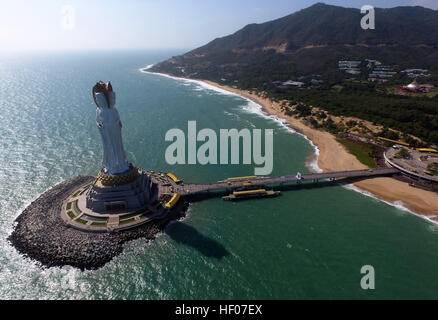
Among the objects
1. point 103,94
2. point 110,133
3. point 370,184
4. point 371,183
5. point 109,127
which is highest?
point 103,94

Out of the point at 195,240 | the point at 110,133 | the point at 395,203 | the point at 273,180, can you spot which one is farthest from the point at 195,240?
the point at 395,203

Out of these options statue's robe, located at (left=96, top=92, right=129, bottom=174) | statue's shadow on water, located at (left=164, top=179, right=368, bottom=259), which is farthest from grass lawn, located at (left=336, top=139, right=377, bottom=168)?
statue's robe, located at (left=96, top=92, right=129, bottom=174)

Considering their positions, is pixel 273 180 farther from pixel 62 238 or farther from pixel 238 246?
pixel 62 238

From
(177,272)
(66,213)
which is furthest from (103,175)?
(177,272)

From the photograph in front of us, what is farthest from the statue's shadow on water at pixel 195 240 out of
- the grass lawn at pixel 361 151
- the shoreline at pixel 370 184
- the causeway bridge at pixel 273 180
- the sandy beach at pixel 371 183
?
the grass lawn at pixel 361 151

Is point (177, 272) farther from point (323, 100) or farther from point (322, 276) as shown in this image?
point (323, 100)

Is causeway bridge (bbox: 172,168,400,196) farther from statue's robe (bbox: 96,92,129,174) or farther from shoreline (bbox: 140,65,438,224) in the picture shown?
statue's robe (bbox: 96,92,129,174)
